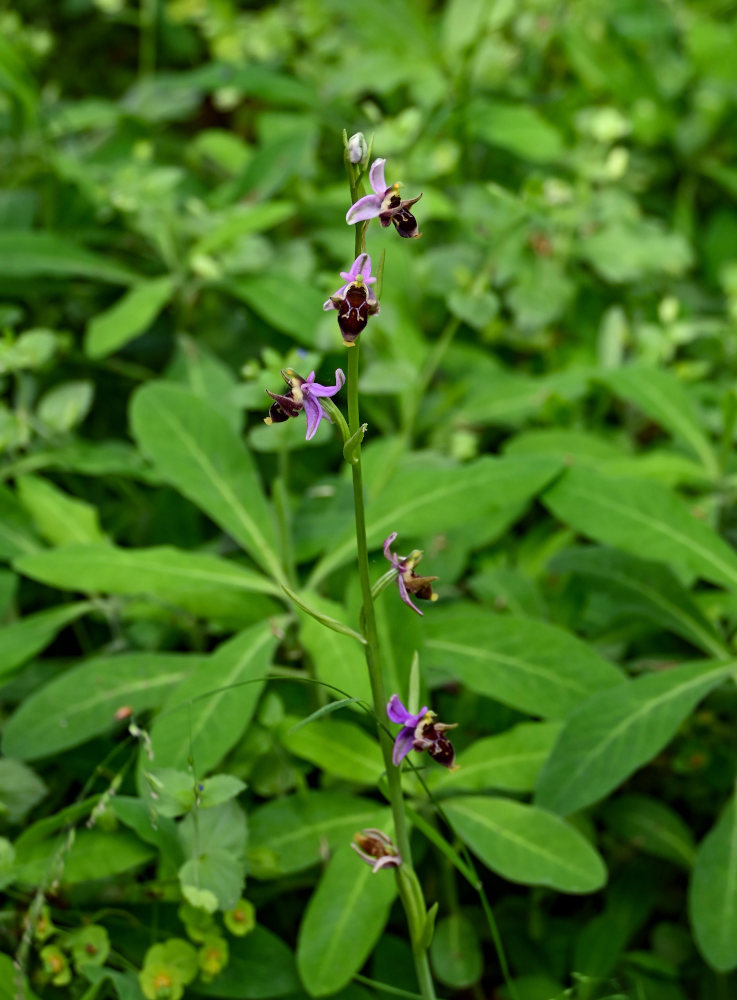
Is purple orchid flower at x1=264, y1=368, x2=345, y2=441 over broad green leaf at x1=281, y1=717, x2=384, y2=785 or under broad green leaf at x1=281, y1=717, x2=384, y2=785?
over

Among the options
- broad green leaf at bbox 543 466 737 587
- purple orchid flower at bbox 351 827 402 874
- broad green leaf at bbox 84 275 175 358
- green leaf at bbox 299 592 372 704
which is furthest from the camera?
broad green leaf at bbox 84 275 175 358

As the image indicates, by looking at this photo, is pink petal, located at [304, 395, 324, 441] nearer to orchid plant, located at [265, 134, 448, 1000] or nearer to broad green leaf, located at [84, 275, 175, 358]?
orchid plant, located at [265, 134, 448, 1000]

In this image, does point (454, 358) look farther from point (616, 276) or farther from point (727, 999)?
point (727, 999)

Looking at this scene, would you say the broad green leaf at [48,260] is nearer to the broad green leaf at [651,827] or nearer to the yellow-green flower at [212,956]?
the yellow-green flower at [212,956]

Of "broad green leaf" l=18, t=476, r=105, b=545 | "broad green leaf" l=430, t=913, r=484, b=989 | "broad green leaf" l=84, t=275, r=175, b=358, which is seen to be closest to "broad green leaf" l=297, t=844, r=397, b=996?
"broad green leaf" l=430, t=913, r=484, b=989

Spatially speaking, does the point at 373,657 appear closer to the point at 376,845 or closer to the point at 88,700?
the point at 376,845

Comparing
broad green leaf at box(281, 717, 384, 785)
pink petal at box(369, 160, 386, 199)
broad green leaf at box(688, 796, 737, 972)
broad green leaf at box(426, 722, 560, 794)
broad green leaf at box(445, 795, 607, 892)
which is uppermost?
pink petal at box(369, 160, 386, 199)

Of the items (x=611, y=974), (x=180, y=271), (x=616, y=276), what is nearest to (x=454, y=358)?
(x=616, y=276)
